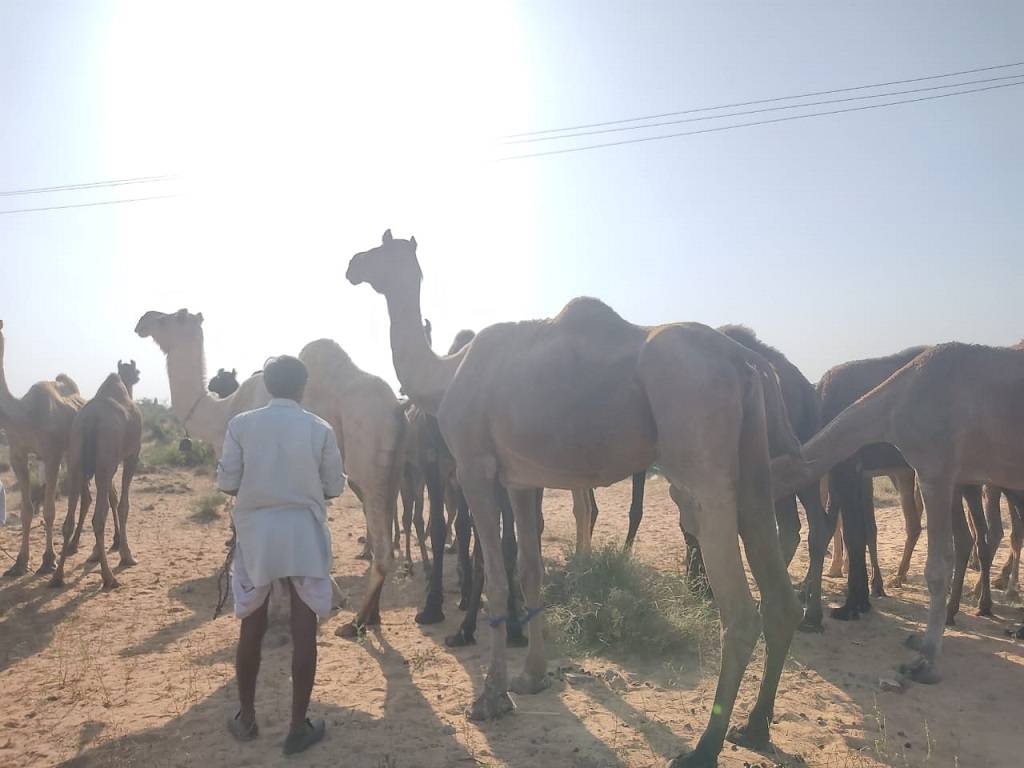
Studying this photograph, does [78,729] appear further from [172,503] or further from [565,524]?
[172,503]

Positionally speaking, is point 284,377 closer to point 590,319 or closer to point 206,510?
point 590,319

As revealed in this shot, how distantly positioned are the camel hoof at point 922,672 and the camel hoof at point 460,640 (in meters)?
3.78

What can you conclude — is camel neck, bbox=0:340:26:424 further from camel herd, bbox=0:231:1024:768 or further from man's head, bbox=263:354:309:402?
man's head, bbox=263:354:309:402

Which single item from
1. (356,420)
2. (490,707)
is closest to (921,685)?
(490,707)

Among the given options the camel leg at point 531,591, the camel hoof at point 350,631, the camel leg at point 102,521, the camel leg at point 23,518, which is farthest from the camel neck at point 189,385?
the camel leg at point 531,591

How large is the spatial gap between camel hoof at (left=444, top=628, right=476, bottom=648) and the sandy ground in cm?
18

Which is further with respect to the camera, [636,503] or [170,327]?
[636,503]

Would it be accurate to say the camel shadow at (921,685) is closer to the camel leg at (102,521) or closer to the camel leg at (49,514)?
the camel leg at (102,521)

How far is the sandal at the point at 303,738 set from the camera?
452 cm

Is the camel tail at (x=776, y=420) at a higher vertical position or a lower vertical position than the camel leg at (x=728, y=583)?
higher

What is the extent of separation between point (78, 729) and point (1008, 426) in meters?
7.64

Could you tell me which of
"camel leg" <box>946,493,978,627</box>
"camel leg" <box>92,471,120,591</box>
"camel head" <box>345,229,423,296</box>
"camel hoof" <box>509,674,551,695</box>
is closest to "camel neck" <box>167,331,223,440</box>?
"camel leg" <box>92,471,120,591</box>

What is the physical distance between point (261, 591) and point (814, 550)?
5.78 metres

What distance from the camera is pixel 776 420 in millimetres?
4934
